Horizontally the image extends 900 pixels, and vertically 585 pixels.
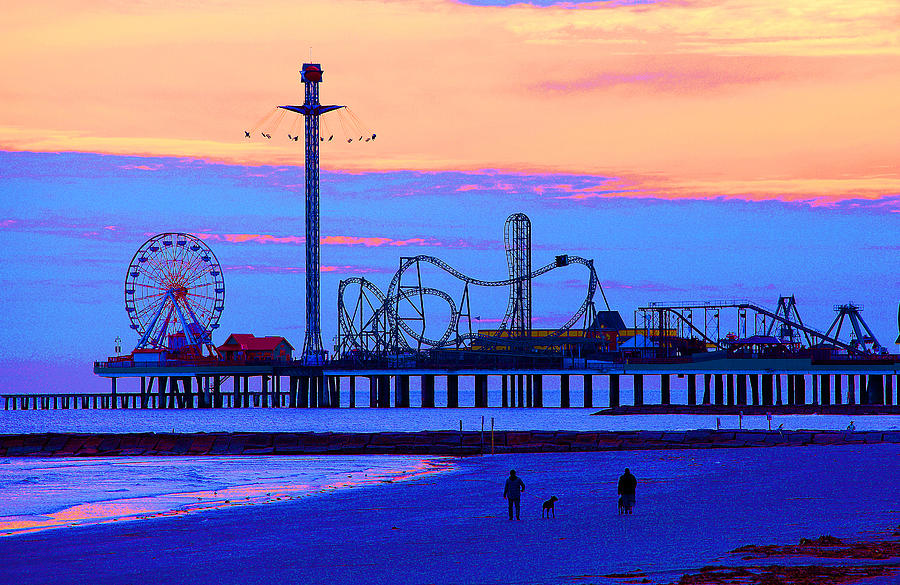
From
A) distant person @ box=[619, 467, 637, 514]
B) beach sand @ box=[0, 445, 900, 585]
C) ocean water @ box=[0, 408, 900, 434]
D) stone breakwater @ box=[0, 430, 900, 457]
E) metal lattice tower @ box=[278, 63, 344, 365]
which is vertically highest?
metal lattice tower @ box=[278, 63, 344, 365]

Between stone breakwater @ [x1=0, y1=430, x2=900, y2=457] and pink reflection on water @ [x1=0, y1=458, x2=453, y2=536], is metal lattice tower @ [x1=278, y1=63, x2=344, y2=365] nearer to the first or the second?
stone breakwater @ [x1=0, y1=430, x2=900, y2=457]

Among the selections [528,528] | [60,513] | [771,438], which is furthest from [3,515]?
[771,438]

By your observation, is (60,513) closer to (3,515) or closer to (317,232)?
(3,515)

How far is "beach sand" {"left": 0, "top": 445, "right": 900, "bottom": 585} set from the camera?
19438 mm

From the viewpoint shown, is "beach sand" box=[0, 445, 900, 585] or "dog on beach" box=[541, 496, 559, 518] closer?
"beach sand" box=[0, 445, 900, 585]

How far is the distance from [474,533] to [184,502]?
11057 millimetres

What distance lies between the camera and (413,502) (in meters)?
31.9

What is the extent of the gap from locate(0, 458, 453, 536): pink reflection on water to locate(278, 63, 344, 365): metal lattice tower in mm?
80431

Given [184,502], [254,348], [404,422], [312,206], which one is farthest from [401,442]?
[254,348]

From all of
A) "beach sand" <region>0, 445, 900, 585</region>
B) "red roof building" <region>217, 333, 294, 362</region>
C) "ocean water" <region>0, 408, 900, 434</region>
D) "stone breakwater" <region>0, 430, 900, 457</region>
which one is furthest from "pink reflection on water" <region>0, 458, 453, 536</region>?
"red roof building" <region>217, 333, 294, 362</region>

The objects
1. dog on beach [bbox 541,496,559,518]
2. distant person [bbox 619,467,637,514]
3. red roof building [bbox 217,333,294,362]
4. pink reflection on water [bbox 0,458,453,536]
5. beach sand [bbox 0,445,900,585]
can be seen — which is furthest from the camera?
red roof building [bbox 217,333,294,362]

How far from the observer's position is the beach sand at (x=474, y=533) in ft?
63.8

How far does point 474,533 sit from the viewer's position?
24.5 m

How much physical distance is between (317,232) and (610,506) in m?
95.6
